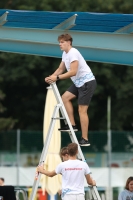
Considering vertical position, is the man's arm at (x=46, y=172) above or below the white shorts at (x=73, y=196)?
above

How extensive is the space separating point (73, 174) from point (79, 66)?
177cm

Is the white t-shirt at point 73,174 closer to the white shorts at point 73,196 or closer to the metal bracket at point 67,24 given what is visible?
the white shorts at point 73,196

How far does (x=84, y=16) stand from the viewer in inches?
419

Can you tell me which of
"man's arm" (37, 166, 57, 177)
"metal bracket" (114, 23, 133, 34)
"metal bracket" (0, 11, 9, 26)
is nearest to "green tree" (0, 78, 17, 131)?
"metal bracket" (0, 11, 9, 26)

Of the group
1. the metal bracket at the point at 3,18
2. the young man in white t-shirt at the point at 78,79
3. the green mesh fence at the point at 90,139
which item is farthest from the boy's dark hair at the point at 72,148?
the green mesh fence at the point at 90,139

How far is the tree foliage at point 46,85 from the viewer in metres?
36.8

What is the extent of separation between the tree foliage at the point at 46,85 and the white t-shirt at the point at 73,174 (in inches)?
1039

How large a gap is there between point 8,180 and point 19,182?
39cm

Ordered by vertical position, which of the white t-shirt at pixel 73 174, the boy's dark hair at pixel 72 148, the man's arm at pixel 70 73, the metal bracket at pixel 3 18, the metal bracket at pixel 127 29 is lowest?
the white t-shirt at pixel 73 174

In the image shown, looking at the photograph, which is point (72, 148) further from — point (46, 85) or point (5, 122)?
point (46, 85)

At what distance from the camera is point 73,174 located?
9.07 meters

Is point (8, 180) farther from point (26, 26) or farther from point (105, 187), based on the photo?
point (26, 26)

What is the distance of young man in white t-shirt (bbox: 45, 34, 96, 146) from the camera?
983 cm

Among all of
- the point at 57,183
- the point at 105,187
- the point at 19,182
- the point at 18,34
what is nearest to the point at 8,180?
the point at 19,182
